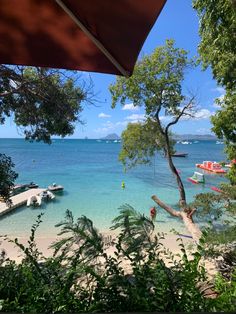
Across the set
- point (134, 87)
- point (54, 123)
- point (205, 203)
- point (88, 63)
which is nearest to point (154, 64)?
point (134, 87)

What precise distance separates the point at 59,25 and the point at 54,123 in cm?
430

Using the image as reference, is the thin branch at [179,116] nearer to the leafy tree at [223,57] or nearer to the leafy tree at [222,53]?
the leafy tree at [223,57]

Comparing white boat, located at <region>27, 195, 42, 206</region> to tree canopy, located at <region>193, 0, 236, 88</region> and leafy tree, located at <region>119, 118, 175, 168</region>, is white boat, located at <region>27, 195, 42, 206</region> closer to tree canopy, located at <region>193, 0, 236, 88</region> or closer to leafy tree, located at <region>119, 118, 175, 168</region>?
leafy tree, located at <region>119, 118, 175, 168</region>

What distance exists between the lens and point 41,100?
231 inches

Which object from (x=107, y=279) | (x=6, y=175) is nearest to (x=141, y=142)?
(x=6, y=175)

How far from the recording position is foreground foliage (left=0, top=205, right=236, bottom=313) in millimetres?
2033

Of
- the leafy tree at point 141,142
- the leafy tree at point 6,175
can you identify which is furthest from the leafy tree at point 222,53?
the leafy tree at point 141,142

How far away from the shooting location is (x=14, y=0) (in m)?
1.74

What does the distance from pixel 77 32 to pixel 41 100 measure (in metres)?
4.11

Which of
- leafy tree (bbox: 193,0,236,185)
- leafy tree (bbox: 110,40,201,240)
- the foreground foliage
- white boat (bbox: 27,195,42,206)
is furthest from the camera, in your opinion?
white boat (bbox: 27,195,42,206)

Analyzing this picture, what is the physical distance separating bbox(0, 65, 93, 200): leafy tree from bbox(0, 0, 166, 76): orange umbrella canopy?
3462 mm

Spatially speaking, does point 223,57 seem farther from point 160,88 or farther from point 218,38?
point 160,88

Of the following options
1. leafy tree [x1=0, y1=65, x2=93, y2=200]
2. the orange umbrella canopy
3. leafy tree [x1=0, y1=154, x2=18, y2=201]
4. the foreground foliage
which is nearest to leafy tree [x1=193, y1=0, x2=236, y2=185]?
leafy tree [x1=0, y1=65, x2=93, y2=200]

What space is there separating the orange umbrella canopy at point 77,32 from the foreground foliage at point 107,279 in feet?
3.56
